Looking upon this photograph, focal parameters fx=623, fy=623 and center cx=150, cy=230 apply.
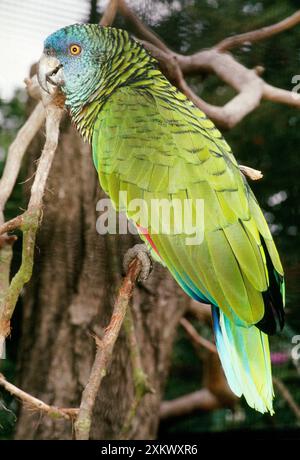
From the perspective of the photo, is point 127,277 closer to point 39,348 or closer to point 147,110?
point 147,110

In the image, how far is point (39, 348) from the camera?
4.55 ft

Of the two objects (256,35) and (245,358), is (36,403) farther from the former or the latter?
(256,35)

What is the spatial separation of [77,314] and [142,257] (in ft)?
1.16

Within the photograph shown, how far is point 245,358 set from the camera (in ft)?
3.29

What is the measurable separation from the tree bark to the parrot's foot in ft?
0.50

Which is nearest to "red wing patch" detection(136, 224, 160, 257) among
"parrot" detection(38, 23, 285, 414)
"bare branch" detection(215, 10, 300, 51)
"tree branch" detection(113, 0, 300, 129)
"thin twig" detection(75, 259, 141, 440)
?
"parrot" detection(38, 23, 285, 414)

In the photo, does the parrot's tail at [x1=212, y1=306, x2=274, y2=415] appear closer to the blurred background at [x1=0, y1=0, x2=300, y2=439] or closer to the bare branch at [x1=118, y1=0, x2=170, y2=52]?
the blurred background at [x1=0, y1=0, x2=300, y2=439]

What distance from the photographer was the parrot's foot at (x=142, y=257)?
3.51ft

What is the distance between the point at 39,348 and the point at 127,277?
0.52 m

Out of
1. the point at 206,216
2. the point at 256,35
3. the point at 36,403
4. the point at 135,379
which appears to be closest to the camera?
the point at 36,403

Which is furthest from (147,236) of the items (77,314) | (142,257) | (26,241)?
(77,314)

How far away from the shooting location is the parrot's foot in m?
1.07
